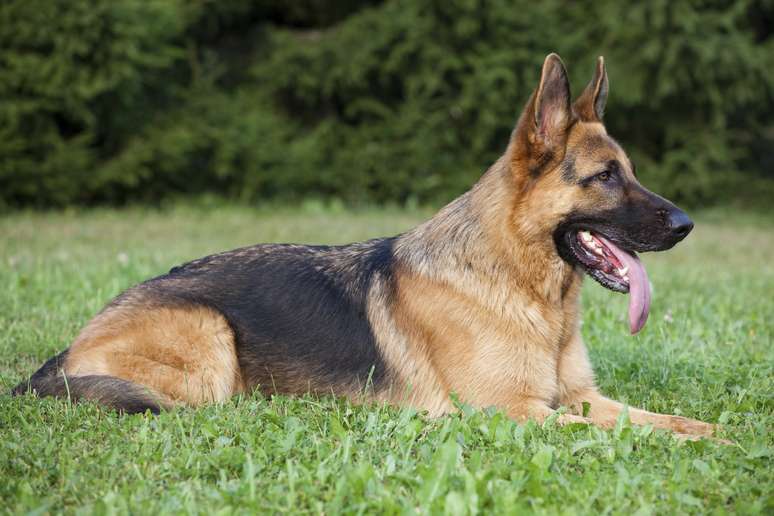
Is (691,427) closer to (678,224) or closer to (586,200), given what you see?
(678,224)

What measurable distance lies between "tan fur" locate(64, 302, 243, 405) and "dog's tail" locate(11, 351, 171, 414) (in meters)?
0.13

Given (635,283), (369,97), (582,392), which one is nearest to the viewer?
(635,283)

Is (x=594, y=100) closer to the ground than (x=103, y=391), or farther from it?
farther from it

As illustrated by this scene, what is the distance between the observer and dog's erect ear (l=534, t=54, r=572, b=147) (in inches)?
180

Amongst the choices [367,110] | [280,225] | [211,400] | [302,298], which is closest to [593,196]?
[302,298]

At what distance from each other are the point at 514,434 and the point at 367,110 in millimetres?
13832

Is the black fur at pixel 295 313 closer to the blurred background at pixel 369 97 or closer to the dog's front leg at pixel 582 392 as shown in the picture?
the dog's front leg at pixel 582 392

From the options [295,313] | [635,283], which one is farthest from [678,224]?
[295,313]

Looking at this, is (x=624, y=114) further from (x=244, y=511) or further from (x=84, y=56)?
(x=244, y=511)

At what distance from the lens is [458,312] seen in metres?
4.84

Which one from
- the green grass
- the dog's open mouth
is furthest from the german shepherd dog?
the green grass

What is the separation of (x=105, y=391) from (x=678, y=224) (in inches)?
122

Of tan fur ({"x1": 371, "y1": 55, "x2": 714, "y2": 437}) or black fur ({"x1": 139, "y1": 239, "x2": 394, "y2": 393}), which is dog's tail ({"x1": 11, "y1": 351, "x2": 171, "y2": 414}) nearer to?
black fur ({"x1": 139, "y1": 239, "x2": 394, "y2": 393})

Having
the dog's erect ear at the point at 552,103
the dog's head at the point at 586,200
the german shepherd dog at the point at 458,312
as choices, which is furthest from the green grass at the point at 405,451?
the dog's erect ear at the point at 552,103
